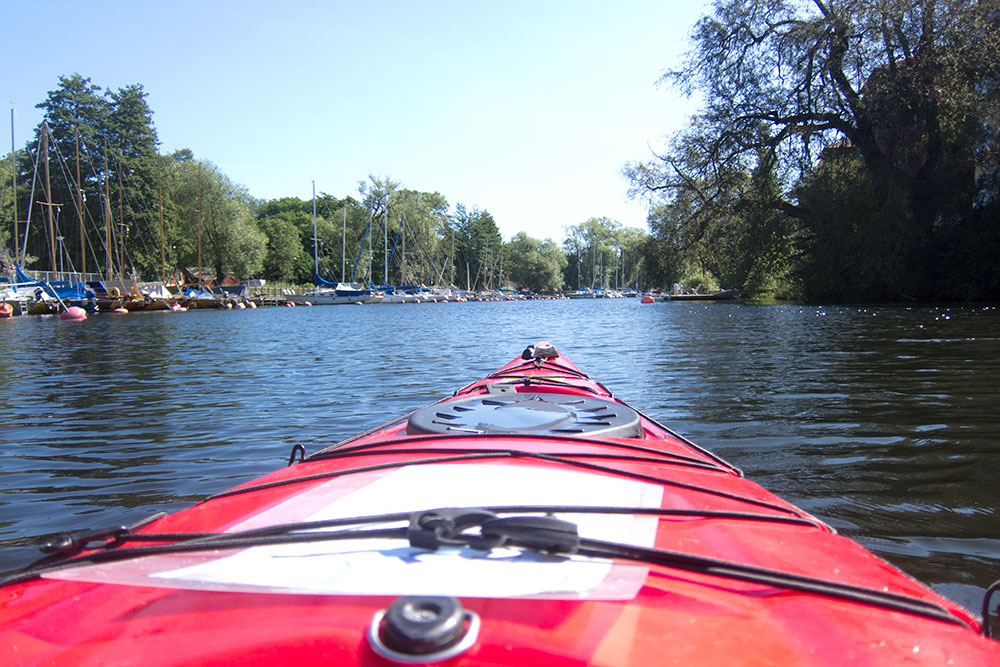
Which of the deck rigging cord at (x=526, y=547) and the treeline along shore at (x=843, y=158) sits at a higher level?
the treeline along shore at (x=843, y=158)

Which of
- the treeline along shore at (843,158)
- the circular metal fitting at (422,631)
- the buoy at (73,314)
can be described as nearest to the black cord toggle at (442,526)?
the circular metal fitting at (422,631)

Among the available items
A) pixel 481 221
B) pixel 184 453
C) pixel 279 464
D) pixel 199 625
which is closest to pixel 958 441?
pixel 279 464

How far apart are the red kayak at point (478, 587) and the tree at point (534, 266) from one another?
82654 millimetres

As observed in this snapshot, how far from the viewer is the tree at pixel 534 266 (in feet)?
276

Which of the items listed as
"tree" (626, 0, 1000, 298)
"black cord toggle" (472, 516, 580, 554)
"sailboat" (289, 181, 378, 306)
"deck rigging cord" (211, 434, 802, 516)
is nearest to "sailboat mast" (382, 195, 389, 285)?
"sailboat" (289, 181, 378, 306)

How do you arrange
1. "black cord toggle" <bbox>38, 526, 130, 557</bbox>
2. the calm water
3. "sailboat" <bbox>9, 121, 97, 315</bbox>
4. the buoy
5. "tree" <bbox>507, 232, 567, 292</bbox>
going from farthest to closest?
"tree" <bbox>507, 232, 567, 292</bbox> < "sailboat" <bbox>9, 121, 97, 315</bbox> < the buoy < the calm water < "black cord toggle" <bbox>38, 526, 130, 557</bbox>

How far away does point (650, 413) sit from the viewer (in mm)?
5824

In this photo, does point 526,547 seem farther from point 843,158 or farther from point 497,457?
point 843,158

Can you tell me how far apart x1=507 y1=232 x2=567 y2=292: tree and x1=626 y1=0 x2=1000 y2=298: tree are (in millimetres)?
59359

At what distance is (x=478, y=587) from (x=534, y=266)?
3301 inches

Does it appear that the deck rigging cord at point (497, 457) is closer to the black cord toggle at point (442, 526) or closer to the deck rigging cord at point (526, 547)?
the deck rigging cord at point (526, 547)

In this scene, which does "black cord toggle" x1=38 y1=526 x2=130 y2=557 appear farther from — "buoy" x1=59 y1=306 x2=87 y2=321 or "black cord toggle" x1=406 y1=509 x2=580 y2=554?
"buoy" x1=59 y1=306 x2=87 y2=321

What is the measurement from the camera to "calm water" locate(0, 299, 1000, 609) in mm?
3287

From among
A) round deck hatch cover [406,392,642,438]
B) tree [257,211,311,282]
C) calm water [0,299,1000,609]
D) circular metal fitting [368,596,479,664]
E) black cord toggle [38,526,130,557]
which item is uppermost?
tree [257,211,311,282]
